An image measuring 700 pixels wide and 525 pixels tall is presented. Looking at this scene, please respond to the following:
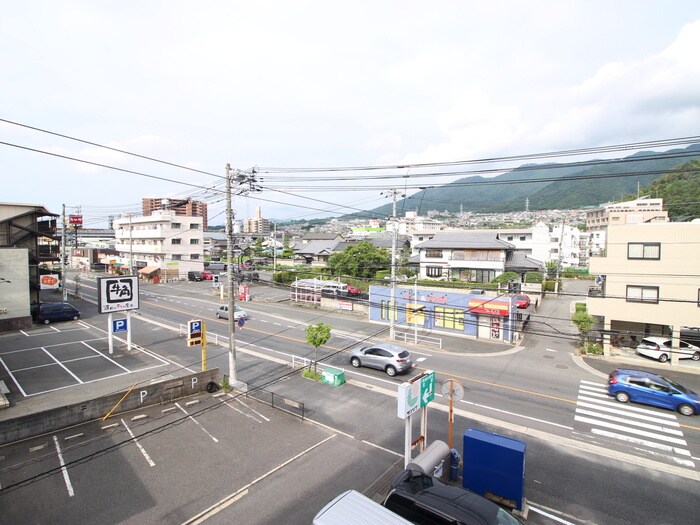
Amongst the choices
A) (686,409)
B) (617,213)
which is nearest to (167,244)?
(686,409)

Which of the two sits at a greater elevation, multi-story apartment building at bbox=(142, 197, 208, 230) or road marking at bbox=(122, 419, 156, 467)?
multi-story apartment building at bbox=(142, 197, 208, 230)

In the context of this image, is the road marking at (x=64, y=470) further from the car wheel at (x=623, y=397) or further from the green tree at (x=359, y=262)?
the green tree at (x=359, y=262)

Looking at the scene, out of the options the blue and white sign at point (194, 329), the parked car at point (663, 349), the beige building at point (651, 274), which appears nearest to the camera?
the blue and white sign at point (194, 329)

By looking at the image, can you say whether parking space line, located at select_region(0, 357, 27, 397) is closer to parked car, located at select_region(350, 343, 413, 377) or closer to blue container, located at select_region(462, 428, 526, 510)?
parked car, located at select_region(350, 343, 413, 377)

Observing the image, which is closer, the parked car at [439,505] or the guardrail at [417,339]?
the parked car at [439,505]

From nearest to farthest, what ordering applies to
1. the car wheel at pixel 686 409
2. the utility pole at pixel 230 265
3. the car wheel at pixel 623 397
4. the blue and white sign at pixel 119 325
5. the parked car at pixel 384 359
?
the car wheel at pixel 686 409, the utility pole at pixel 230 265, the car wheel at pixel 623 397, the parked car at pixel 384 359, the blue and white sign at pixel 119 325

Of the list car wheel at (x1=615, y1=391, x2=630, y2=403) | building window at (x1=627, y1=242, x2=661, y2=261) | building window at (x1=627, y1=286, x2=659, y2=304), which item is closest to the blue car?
car wheel at (x1=615, y1=391, x2=630, y2=403)

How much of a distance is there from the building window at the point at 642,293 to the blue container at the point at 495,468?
17.4 m

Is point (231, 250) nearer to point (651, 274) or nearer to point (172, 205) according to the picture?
point (172, 205)

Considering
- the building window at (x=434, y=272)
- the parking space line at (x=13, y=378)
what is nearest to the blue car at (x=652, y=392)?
the parking space line at (x=13, y=378)

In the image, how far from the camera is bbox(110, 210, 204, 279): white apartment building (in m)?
61.8

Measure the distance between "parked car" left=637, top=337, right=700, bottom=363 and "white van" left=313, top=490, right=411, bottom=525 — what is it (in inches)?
919

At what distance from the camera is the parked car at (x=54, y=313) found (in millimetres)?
31016

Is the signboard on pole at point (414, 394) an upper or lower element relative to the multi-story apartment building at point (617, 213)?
lower
